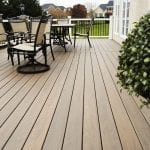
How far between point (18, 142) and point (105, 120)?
3.04 feet

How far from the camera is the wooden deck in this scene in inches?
94.2

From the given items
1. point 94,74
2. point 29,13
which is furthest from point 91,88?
point 29,13

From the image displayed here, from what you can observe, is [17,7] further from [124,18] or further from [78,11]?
[78,11]

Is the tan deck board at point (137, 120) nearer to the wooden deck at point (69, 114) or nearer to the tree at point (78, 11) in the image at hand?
the wooden deck at point (69, 114)

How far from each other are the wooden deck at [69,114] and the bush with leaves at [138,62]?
0.57 metres

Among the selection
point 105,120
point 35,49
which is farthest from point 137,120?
point 35,49

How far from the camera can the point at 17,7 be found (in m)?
15.7

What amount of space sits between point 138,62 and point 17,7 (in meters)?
14.7

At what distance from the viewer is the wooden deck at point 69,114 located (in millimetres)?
2393

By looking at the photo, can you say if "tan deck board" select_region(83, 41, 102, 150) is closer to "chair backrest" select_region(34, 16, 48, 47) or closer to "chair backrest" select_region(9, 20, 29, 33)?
"chair backrest" select_region(34, 16, 48, 47)

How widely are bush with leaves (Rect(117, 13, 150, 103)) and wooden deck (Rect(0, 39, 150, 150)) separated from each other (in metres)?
0.57

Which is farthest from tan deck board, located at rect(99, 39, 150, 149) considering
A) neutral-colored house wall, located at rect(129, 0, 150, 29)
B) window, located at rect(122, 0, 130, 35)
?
window, located at rect(122, 0, 130, 35)

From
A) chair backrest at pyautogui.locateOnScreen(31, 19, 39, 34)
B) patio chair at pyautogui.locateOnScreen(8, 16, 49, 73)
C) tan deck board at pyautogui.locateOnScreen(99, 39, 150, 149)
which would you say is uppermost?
chair backrest at pyautogui.locateOnScreen(31, 19, 39, 34)

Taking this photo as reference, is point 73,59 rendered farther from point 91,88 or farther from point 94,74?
point 91,88
